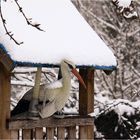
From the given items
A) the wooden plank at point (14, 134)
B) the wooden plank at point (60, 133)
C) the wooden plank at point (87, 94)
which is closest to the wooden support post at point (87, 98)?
the wooden plank at point (87, 94)

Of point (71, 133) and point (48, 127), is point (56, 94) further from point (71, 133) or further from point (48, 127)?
point (71, 133)

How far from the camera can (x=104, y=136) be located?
9.59 metres

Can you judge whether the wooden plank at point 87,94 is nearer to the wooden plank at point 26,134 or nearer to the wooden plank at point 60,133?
the wooden plank at point 60,133

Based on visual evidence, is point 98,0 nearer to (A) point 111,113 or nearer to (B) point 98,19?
(B) point 98,19

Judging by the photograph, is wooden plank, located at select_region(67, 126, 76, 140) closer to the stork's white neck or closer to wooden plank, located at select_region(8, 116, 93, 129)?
wooden plank, located at select_region(8, 116, 93, 129)

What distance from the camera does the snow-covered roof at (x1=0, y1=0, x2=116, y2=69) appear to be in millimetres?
5324

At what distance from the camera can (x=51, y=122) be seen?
5.88m

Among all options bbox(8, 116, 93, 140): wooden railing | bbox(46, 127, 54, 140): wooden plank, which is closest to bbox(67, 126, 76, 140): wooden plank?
bbox(8, 116, 93, 140): wooden railing

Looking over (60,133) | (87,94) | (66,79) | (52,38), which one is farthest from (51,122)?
(52,38)

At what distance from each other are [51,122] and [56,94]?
34 cm

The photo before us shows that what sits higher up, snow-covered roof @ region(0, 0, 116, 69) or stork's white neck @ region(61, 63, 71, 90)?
snow-covered roof @ region(0, 0, 116, 69)

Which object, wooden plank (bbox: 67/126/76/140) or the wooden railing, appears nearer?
the wooden railing

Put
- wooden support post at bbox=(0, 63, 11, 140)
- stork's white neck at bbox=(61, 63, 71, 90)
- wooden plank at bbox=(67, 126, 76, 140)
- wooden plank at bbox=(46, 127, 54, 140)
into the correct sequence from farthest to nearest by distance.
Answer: wooden plank at bbox=(67, 126, 76, 140), wooden plank at bbox=(46, 127, 54, 140), stork's white neck at bbox=(61, 63, 71, 90), wooden support post at bbox=(0, 63, 11, 140)

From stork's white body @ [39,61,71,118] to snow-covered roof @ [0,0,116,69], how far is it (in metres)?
0.18
